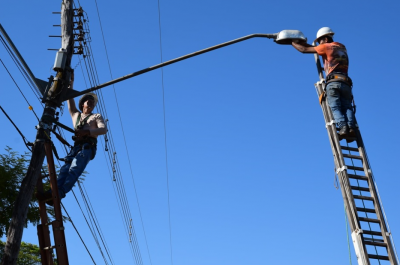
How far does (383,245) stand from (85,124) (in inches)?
177

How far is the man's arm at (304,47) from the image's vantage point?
10055 millimetres

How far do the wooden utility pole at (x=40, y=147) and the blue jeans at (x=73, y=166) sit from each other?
1.49 feet

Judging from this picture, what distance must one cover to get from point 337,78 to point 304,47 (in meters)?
0.73

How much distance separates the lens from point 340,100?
9797mm

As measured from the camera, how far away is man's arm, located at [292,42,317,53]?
1005 centimetres

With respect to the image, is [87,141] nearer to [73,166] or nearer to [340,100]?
[73,166]

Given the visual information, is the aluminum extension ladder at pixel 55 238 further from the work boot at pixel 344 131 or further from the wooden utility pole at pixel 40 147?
the work boot at pixel 344 131

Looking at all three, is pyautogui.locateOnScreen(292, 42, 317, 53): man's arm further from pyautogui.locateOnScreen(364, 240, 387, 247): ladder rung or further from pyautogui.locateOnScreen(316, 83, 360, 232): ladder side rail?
pyautogui.locateOnScreen(364, 240, 387, 247): ladder rung

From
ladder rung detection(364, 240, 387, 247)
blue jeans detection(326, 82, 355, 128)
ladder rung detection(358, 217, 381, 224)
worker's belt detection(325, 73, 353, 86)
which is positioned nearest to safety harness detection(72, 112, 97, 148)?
blue jeans detection(326, 82, 355, 128)

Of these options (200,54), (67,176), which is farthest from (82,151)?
(200,54)

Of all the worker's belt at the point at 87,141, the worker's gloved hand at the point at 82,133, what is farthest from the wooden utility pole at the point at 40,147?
the worker's belt at the point at 87,141

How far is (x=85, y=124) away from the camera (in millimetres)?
9477

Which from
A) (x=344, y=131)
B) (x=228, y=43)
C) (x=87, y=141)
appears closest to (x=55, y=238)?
(x=87, y=141)

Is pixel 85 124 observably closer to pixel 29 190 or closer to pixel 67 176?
pixel 67 176
